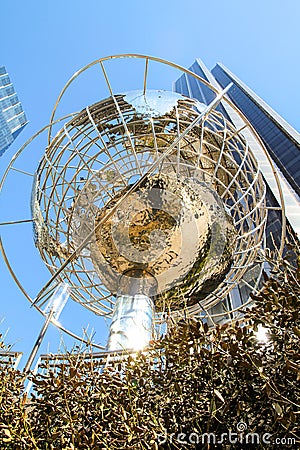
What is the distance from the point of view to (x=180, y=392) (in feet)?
3.24

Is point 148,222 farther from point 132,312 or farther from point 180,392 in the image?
point 180,392

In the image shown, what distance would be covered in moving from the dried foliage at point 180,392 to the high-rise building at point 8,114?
5110 centimetres

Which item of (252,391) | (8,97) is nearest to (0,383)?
(252,391)

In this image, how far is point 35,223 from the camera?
2488 mm

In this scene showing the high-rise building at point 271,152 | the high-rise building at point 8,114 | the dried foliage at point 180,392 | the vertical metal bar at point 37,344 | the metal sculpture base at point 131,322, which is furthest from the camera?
the high-rise building at point 8,114

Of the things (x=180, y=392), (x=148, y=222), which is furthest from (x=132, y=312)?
(x=180, y=392)

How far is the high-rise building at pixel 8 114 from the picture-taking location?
47156 millimetres

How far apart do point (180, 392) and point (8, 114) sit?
54589 mm

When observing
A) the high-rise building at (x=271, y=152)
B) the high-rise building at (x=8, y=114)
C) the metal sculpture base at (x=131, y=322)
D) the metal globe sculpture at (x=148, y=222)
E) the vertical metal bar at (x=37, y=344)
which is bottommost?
the vertical metal bar at (x=37, y=344)

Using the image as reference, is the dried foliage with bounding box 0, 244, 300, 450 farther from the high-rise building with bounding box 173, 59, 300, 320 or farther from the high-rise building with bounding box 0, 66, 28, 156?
the high-rise building with bounding box 0, 66, 28, 156

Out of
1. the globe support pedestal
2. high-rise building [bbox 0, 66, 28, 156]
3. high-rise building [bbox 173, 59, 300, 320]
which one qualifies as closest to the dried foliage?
high-rise building [bbox 173, 59, 300, 320]

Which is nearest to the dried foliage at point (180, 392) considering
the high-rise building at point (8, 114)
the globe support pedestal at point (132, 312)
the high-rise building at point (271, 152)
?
the high-rise building at point (271, 152)

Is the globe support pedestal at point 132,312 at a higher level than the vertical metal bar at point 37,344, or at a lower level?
higher

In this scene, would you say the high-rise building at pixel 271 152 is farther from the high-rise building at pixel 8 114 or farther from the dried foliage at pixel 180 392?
the high-rise building at pixel 8 114
